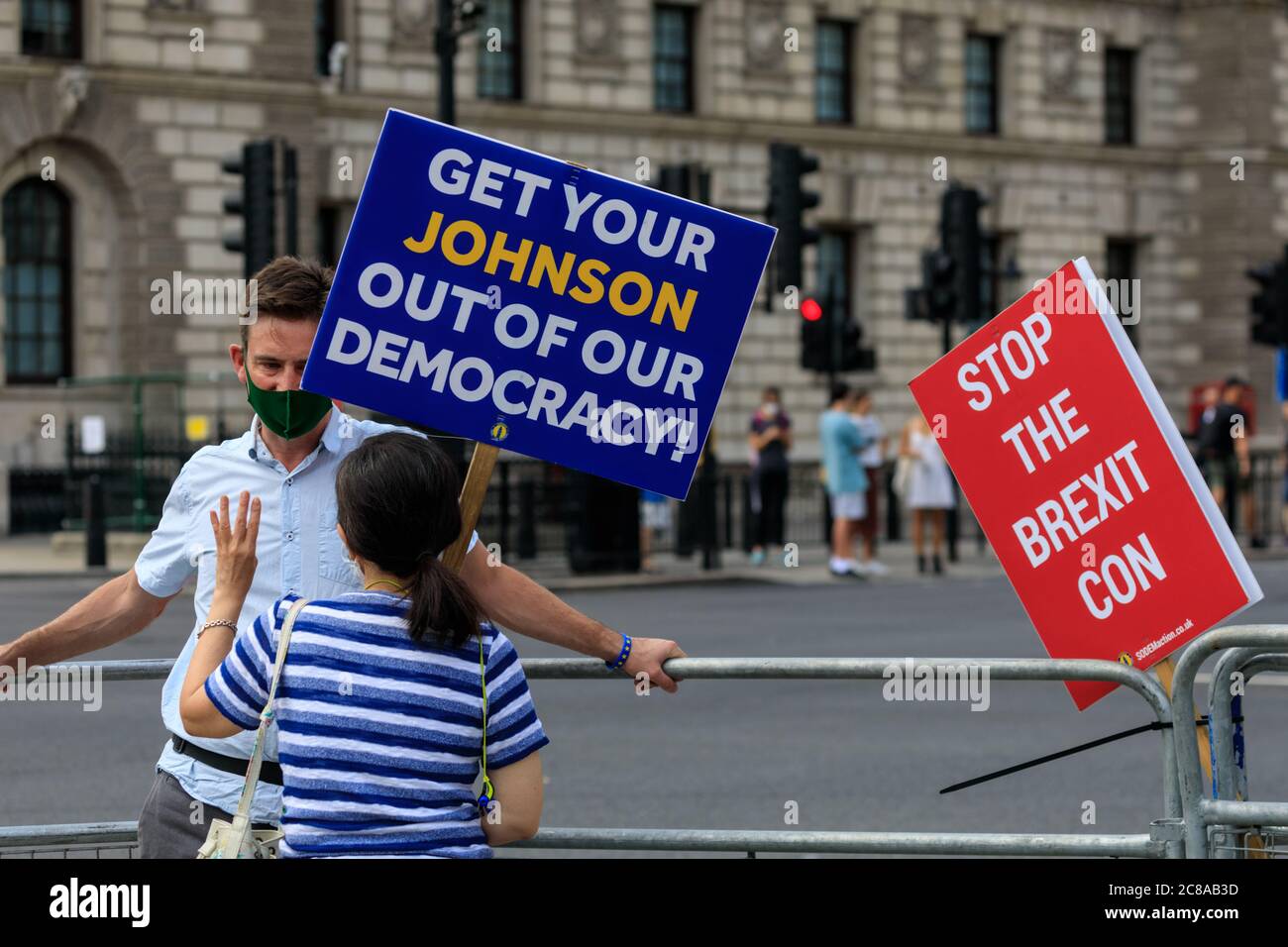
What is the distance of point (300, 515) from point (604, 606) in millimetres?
14489

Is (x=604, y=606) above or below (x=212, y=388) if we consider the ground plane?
below

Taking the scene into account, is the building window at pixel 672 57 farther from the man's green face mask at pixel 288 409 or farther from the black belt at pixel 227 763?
the black belt at pixel 227 763

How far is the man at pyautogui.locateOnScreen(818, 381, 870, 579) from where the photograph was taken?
70.0 ft

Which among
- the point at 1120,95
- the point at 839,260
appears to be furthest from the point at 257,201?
the point at 1120,95

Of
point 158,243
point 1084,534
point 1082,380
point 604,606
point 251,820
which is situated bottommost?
point 604,606

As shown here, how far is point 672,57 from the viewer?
3825 cm

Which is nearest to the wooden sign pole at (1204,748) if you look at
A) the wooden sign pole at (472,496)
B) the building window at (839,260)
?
the wooden sign pole at (472,496)

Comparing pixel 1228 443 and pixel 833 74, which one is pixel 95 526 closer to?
pixel 1228 443

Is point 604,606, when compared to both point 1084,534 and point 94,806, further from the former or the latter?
point 1084,534

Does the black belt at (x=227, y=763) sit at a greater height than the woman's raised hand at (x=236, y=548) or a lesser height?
lesser

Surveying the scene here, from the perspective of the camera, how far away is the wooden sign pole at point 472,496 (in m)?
3.80

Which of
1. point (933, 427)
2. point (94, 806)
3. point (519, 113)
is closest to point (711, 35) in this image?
point (519, 113)

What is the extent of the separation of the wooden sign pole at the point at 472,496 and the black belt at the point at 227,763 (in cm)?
47

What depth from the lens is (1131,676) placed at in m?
4.00
